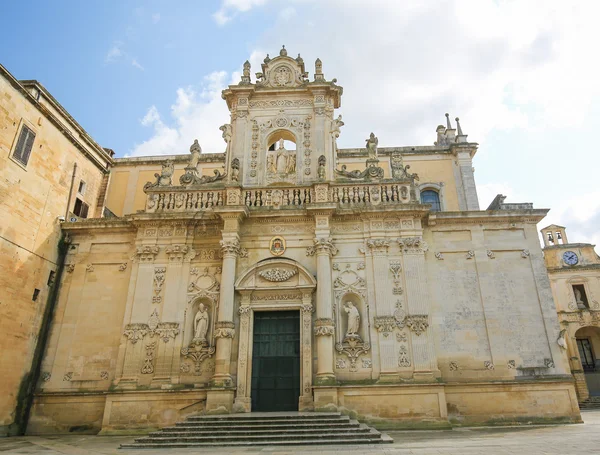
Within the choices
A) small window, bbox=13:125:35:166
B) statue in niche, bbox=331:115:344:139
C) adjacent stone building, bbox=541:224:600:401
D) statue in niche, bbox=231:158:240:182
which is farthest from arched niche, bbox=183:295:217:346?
adjacent stone building, bbox=541:224:600:401

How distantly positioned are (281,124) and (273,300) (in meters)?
7.58

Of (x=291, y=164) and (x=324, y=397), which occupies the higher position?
Result: (x=291, y=164)

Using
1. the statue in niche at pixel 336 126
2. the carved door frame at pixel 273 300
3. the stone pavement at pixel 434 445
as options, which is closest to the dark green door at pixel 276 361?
the carved door frame at pixel 273 300

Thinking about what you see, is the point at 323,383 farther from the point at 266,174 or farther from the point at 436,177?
the point at 436,177

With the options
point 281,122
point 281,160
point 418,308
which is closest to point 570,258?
point 418,308

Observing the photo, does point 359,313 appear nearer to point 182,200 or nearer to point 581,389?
point 182,200

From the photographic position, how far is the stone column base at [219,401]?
13961 mm

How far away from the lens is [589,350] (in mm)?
33094

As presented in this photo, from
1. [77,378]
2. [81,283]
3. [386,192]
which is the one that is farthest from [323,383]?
[81,283]

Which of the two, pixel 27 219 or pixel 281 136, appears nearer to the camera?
pixel 27 219

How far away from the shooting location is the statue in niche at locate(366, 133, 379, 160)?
719 inches

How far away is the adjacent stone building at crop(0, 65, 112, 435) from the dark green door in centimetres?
799

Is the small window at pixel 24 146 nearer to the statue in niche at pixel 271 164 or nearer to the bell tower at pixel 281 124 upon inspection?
the bell tower at pixel 281 124

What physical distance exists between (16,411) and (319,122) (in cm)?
1523
